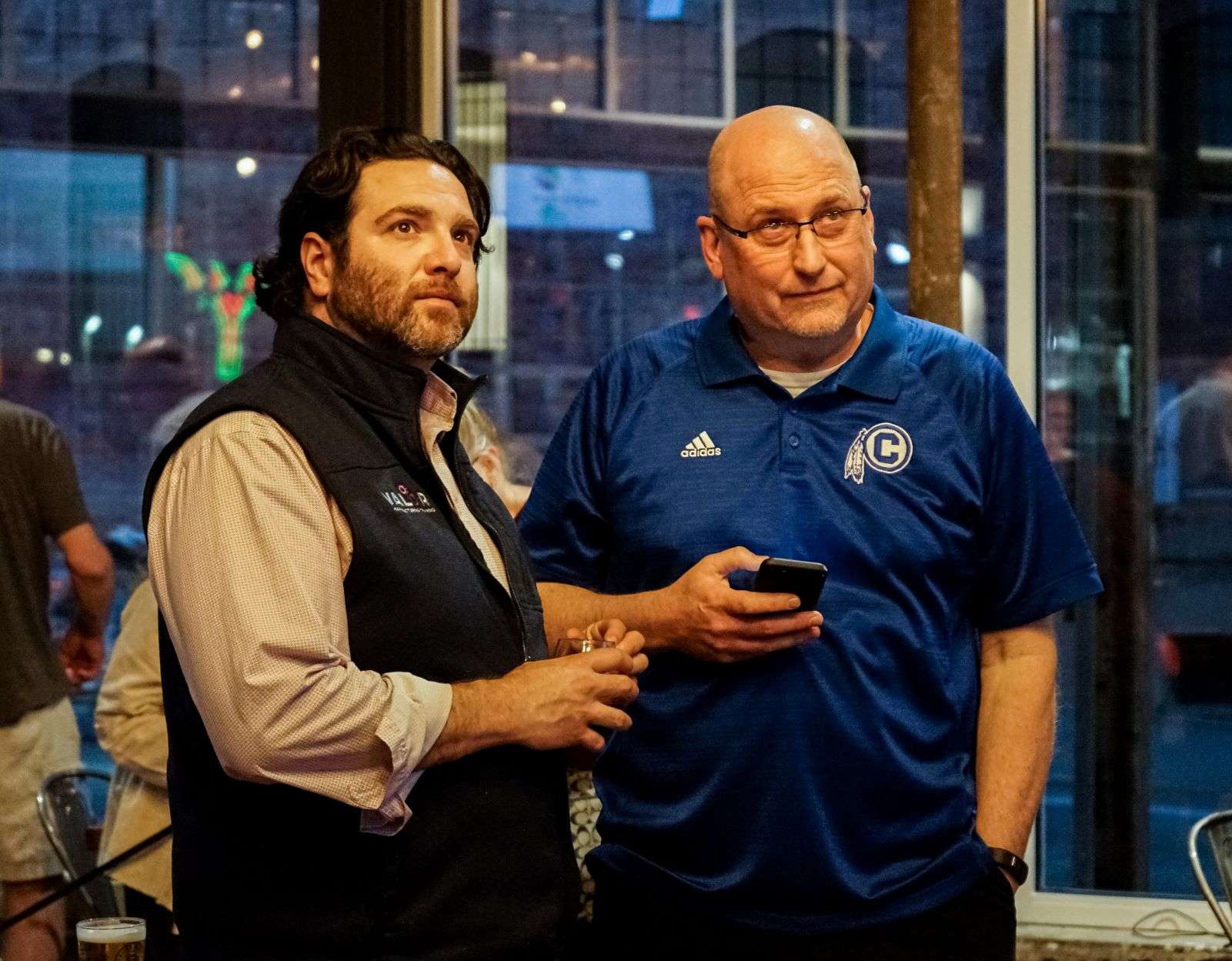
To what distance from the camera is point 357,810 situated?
161cm

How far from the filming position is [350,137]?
188 cm

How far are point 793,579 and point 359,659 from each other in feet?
1.70

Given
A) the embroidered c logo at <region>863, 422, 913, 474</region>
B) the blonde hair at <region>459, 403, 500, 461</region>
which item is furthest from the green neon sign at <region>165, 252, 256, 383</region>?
the embroidered c logo at <region>863, 422, 913, 474</region>

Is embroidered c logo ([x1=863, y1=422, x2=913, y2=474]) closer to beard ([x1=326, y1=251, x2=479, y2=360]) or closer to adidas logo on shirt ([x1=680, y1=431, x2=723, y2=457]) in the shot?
adidas logo on shirt ([x1=680, y1=431, x2=723, y2=457])

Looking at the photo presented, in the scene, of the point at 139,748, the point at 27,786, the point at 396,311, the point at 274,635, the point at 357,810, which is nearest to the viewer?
the point at 274,635

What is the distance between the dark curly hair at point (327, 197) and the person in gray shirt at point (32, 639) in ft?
7.36

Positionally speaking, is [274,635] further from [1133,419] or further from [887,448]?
[1133,419]

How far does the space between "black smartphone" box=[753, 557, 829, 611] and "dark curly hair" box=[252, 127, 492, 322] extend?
1.92 feet

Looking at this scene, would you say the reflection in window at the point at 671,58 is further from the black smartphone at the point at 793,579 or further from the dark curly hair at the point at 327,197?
the black smartphone at the point at 793,579

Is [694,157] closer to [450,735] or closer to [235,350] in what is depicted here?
[235,350]

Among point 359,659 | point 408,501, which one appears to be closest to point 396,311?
point 408,501

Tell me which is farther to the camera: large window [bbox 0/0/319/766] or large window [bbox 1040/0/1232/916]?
large window [bbox 0/0/319/766]

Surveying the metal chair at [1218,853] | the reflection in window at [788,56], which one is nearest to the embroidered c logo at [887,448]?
the metal chair at [1218,853]

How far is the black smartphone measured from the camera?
5.90ft
